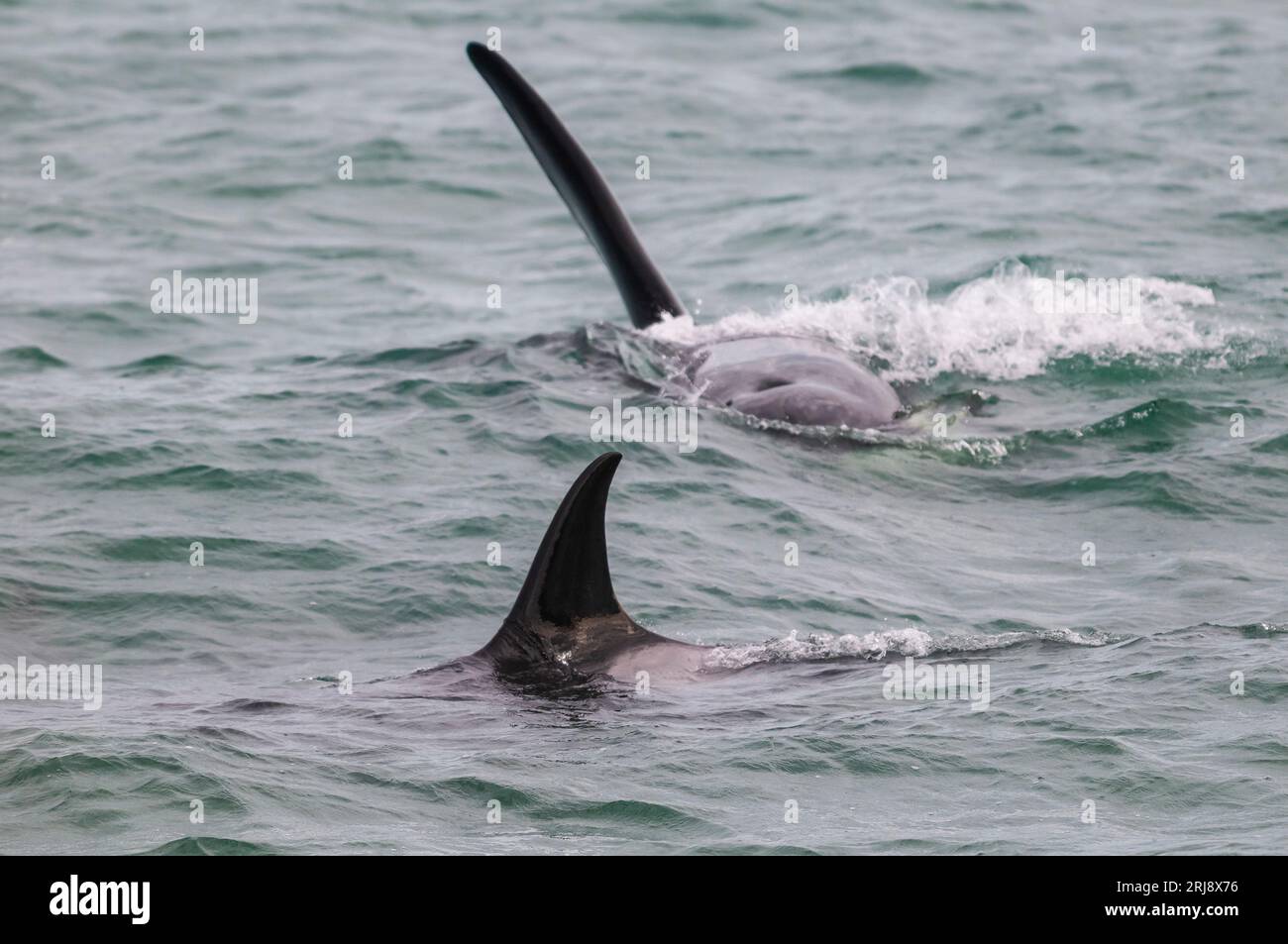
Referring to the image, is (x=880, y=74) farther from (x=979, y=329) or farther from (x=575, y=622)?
(x=575, y=622)

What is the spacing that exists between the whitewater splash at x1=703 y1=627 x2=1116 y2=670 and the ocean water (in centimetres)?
4

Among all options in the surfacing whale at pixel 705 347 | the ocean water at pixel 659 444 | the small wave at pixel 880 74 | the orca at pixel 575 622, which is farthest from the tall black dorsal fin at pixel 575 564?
the small wave at pixel 880 74

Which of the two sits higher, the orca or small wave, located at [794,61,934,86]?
small wave, located at [794,61,934,86]

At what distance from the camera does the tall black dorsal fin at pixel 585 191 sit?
51.0 ft

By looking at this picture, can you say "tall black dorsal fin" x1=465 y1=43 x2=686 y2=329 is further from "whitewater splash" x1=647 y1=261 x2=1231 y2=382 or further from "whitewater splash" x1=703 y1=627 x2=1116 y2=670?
"whitewater splash" x1=703 y1=627 x2=1116 y2=670

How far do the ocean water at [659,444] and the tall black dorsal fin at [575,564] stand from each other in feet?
1.40

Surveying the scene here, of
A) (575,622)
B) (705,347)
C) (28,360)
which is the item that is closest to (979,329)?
(705,347)

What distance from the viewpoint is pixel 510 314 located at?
64.8 ft

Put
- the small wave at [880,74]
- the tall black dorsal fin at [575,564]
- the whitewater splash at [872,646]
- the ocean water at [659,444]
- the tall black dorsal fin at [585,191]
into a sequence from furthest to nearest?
the small wave at [880,74]
the tall black dorsal fin at [585,191]
the whitewater splash at [872,646]
the tall black dorsal fin at [575,564]
the ocean water at [659,444]

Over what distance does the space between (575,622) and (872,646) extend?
1812 millimetres

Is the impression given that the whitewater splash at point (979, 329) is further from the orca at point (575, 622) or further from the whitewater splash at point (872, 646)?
the orca at point (575, 622)

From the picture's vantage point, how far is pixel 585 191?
16.1 metres

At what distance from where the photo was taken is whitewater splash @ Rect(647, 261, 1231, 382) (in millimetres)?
16875

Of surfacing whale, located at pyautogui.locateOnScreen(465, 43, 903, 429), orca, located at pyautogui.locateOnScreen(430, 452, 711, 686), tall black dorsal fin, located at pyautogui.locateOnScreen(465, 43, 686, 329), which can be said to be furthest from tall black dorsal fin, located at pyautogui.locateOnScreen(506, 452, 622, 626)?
tall black dorsal fin, located at pyautogui.locateOnScreen(465, 43, 686, 329)
